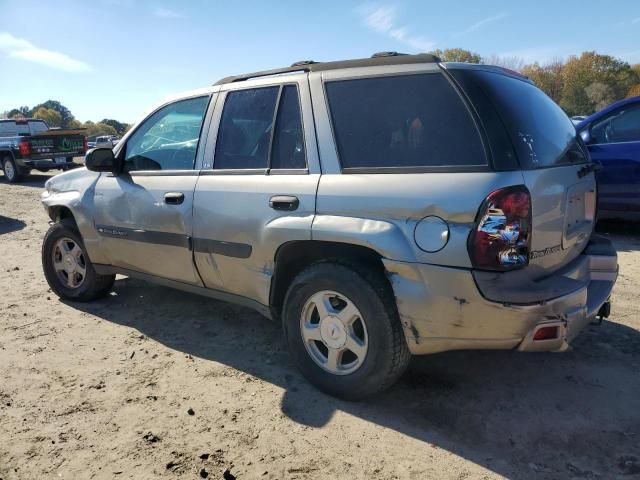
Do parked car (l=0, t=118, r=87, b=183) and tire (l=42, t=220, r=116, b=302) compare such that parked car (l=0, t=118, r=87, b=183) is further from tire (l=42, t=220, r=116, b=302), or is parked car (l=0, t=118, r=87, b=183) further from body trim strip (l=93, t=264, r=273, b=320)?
body trim strip (l=93, t=264, r=273, b=320)

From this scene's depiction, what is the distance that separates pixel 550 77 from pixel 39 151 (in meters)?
98.1

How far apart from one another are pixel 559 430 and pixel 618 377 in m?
0.78

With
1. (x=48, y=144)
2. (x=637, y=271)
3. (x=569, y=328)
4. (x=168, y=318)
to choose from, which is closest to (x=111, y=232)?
(x=168, y=318)

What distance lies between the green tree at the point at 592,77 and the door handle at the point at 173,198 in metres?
88.7

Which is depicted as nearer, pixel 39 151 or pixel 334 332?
pixel 334 332

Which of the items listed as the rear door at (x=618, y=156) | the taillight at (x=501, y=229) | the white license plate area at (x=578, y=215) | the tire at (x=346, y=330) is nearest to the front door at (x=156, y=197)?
the tire at (x=346, y=330)

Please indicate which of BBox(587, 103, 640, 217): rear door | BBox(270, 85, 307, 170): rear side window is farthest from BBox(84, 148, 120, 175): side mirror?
BBox(587, 103, 640, 217): rear door

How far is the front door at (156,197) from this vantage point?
3.56m

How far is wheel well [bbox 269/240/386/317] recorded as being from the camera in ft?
8.99

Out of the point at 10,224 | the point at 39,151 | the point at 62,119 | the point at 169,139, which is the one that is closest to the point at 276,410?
the point at 169,139

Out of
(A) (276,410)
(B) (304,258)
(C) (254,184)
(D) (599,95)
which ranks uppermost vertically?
(D) (599,95)

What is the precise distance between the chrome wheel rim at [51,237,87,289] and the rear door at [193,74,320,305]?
1.75m

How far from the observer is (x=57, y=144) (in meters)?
15.0

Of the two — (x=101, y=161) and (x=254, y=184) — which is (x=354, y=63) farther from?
(x=101, y=161)
